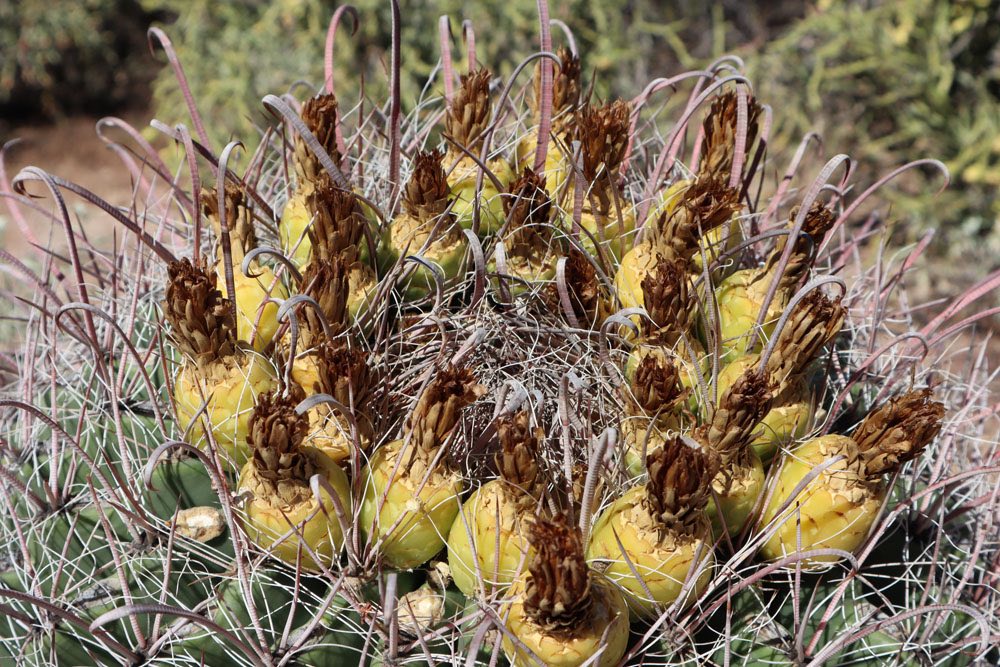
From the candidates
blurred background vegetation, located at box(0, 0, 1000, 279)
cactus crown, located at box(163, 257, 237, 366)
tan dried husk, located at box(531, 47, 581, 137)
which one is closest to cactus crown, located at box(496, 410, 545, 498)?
cactus crown, located at box(163, 257, 237, 366)

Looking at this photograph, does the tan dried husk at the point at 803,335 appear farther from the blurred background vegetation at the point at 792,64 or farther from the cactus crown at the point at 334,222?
the blurred background vegetation at the point at 792,64

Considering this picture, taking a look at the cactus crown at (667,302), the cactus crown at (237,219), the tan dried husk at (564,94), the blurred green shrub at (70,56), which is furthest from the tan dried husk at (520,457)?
the blurred green shrub at (70,56)

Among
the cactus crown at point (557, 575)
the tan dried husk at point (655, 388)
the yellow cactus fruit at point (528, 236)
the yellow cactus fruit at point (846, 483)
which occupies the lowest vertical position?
the yellow cactus fruit at point (846, 483)

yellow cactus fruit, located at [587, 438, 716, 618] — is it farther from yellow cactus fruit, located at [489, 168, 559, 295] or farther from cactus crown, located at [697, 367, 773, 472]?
yellow cactus fruit, located at [489, 168, 559, 295]

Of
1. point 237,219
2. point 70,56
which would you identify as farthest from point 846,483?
point 70,56

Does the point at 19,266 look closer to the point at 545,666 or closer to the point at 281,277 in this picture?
the point at 281,277

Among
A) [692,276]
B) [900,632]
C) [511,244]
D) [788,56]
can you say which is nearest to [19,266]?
[511,244]
